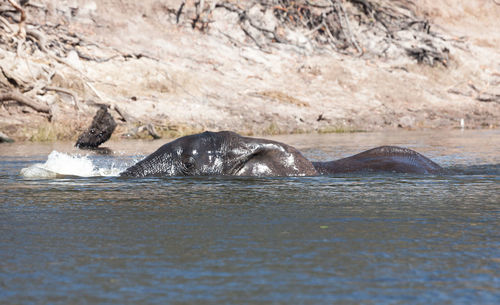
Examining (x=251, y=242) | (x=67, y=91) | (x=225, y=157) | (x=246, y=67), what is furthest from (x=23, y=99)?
(x=251, y=242)

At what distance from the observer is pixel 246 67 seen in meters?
22.7

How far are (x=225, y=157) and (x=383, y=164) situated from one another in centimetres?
168

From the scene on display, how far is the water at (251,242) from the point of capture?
254 cm

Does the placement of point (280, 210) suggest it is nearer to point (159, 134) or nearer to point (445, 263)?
point (445, 263)

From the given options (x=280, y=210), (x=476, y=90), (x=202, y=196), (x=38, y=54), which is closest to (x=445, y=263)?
(x=280, y=210)

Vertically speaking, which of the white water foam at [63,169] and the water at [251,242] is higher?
the white water foam at [63,169]

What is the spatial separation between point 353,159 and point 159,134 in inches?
404

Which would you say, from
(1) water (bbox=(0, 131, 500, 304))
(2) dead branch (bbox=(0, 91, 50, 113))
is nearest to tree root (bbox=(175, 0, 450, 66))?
(2) dead branch (bbox=(0, 91, 50, 113))

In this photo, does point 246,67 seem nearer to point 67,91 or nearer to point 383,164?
point 67,91

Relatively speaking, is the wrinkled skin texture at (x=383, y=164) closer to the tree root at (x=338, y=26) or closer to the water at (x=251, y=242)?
the water at (x=251, y=242)

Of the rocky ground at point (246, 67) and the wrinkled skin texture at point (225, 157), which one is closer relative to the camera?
the wrinkled skin texture at point (225, 157)

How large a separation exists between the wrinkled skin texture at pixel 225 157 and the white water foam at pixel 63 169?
3.26 ft

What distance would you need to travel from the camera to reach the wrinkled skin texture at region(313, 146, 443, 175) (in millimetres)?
6699

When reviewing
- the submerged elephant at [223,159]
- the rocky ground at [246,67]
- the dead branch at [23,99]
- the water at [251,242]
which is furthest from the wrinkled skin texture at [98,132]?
the water at [251,242]
